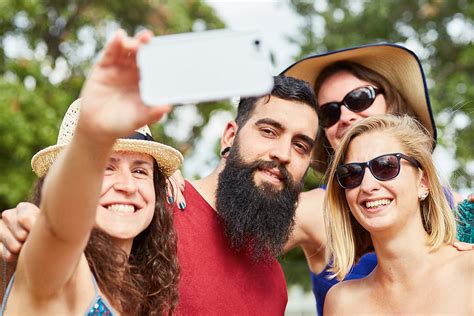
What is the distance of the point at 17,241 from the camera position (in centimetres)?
236

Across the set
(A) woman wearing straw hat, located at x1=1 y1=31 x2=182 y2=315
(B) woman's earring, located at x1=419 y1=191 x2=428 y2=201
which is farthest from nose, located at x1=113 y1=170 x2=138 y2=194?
(B) woman's earring, located at x1=419 y1=191 x2=428 y2=201

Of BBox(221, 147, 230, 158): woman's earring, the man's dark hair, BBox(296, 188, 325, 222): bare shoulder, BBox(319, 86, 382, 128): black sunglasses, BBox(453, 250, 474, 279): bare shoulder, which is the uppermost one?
the man's dark hair

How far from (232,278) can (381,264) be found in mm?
820

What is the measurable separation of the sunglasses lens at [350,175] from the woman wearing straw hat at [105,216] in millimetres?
871

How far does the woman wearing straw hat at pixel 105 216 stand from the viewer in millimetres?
1834

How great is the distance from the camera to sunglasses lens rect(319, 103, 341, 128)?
15.2ft

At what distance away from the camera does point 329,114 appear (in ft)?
15.4

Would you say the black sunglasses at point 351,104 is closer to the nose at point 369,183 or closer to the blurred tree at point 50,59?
the nose at point 369,183

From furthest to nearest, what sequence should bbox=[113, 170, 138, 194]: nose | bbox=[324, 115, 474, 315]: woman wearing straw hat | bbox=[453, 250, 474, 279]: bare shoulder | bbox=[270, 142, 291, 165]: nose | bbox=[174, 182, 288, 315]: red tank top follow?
bbox=[270, 142, 291, 165]: nose → bbox=[174, 182, 288, 315]: red tank top → bbox=[324, 115, 474, 315]: woman wearing straw hat → bbox=[453, 250, 474, 279]: bare shoulder → bbox=[113, 170, 138, 194]: nose

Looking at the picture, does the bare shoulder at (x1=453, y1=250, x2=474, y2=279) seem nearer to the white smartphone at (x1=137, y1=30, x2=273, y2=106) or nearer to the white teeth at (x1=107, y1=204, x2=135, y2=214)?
the white teeth at (x1=107, y1=204, x2=135, y2=214)

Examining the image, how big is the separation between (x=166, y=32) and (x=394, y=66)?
9563 millimetres

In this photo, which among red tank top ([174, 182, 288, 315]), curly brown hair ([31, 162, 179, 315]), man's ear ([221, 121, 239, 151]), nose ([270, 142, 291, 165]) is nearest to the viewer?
curly brown hair ([31, 162, 179, 315])

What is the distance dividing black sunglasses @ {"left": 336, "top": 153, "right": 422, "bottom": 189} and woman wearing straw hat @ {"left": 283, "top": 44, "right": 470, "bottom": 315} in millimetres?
1019

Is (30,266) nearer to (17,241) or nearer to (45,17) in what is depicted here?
(17,241)
